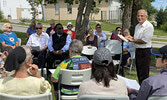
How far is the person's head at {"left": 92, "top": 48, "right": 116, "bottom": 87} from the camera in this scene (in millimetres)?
2711

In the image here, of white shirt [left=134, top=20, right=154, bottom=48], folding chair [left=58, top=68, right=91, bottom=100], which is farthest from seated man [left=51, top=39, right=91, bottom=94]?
white shirt [left=134, top=20, right=154, bottom=48]

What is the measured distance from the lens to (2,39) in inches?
302

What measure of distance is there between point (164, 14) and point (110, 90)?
107 ft

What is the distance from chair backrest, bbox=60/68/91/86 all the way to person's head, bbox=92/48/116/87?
0.93 meters

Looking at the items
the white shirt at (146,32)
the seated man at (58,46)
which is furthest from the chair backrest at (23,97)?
the seated man at (58,46)

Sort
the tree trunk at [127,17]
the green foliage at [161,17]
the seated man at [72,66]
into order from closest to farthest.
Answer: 1. the seated man at [72,66]
2. the tree trunk at [127,17]
3. the green foliage at [161,17]

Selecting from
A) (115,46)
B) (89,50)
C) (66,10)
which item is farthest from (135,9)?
(66,10)

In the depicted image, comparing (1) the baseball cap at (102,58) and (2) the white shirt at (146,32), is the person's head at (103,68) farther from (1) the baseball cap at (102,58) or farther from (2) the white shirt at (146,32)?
(2) the white shirt at (146,32)

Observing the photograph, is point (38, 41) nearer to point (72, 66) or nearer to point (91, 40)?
point (91, 40)

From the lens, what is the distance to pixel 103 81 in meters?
2.71

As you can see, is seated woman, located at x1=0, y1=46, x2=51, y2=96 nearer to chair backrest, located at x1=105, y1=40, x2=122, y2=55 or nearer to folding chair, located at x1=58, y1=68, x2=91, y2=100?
folding chair, located at x1=58, y1=68, x2=91, y2=100

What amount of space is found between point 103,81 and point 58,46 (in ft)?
15.8

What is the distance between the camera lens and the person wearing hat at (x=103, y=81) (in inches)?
104

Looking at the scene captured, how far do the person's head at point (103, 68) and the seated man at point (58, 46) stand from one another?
4575mm
